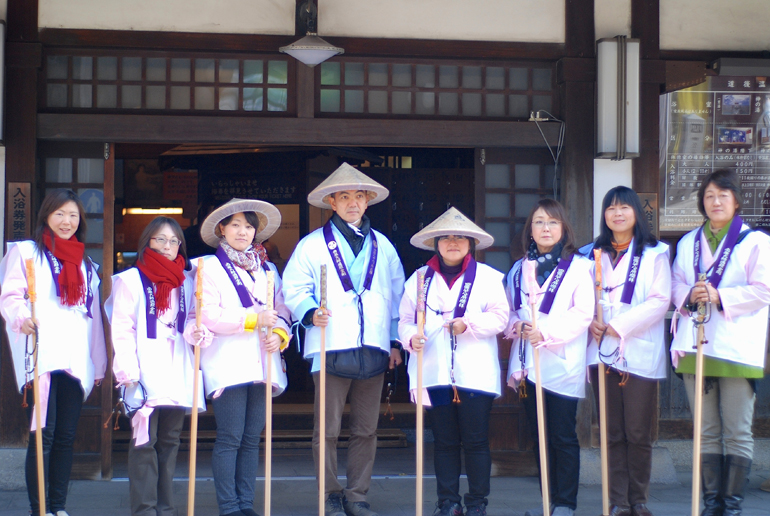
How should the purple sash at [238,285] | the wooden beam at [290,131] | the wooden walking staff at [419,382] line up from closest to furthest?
the wooden walking staff at [419,382], the purple sash at [238,285], the wooden beam at [290,131]

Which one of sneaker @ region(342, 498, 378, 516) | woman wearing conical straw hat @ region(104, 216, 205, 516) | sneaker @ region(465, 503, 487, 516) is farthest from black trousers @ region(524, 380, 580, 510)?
woman wearing conical straw hat @ region(104, 216, 205, 516)

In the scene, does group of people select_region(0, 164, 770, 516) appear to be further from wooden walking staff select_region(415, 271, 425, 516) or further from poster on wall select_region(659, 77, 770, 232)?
poster on wall select_region(659, 77, 770, 232)

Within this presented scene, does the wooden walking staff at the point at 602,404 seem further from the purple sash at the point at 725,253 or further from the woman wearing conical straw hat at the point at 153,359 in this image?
the woman wearing conical straw hat at the point at 153,359

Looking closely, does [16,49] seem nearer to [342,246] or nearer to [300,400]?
[342,246]

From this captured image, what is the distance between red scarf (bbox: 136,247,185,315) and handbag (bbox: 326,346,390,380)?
3.26ft

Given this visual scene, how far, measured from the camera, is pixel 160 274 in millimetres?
4438

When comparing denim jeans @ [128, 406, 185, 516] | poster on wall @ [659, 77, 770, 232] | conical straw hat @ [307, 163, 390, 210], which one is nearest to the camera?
denim jeans @ [128, 406, 185, 516]

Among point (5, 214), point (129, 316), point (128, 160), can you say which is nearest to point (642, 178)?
point (129, 316)

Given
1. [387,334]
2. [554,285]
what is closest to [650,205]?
[554,285]

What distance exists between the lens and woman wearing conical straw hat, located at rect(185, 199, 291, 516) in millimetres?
4547

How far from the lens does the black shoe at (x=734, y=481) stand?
179 inches

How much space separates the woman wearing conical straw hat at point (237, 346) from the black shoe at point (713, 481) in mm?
2519

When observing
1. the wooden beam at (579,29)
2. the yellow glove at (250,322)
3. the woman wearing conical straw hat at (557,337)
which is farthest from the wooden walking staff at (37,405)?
the wooden beam at (579,29)

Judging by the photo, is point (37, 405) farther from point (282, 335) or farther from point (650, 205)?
point (650, 205)
